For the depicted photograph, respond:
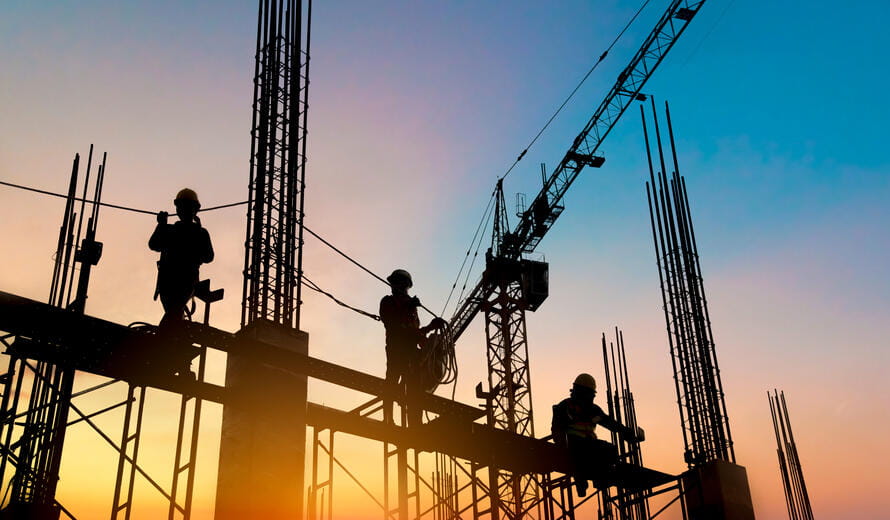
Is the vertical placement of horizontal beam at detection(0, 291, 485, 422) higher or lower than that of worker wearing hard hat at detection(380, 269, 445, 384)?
lower

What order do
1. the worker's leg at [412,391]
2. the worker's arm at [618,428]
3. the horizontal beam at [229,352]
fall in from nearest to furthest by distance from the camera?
the horizontal beam at [229,352] → the worker's leg at [412,391] → the worker's arm at [618,428]

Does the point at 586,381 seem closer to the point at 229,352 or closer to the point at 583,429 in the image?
the point at 583,429

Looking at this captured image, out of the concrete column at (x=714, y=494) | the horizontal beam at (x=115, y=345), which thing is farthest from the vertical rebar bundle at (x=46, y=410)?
the concrete column at (x=714, y=494)

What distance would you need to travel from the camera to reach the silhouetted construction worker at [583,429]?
40.3 ft

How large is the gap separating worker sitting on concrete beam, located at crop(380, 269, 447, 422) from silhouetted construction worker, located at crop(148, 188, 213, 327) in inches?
124

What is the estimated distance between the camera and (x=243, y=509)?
10.2 m

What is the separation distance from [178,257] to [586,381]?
6.35 meters

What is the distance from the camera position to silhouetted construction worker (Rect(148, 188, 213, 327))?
9.96m

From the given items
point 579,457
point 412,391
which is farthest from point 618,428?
point 412,391

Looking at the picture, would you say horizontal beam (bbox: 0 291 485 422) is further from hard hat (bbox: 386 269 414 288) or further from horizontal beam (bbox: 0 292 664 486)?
hard hat (bbox: 386 269 414 288)

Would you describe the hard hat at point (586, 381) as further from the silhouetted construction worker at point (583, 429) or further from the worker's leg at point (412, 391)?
the worker's leg at point (412, 391)

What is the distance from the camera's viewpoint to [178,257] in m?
10.0

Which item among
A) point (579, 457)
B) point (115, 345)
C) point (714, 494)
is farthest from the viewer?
point (714, 494)

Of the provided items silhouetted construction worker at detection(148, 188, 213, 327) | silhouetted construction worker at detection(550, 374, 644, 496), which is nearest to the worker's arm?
silhouetted construction worker at detection(550, 374, 644, 496)
